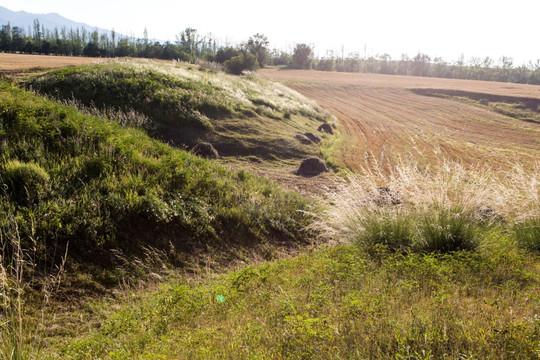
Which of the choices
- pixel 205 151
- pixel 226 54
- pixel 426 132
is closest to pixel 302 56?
pixel 226 54

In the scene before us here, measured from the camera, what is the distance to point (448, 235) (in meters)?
5.30

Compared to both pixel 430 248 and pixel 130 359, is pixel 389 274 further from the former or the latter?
pixel 130 359

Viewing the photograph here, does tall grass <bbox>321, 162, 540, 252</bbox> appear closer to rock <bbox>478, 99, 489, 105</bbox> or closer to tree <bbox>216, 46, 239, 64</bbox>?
rock <bbox>478, 99, 489, 105</bbox>

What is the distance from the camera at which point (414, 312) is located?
→ 3.32m

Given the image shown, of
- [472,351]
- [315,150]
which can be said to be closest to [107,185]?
[472,351]

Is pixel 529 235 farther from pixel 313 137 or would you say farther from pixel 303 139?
pixel 313 137

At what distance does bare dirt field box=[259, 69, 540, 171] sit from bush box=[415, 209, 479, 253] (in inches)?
108

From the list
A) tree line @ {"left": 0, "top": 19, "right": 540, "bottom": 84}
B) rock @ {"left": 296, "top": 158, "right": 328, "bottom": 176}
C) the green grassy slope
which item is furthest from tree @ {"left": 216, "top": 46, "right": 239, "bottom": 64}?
the green grassy slope

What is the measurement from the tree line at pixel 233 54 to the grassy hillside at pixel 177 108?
2022 centimetres

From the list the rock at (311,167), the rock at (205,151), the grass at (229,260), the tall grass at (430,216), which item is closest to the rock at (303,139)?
the rock at (311,167)

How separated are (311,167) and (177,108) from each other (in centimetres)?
700

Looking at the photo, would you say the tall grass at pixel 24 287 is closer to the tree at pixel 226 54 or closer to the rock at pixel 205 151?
the rock at pixel 205 151

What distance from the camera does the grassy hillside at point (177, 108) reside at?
15.1m

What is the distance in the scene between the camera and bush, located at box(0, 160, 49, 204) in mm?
5792
